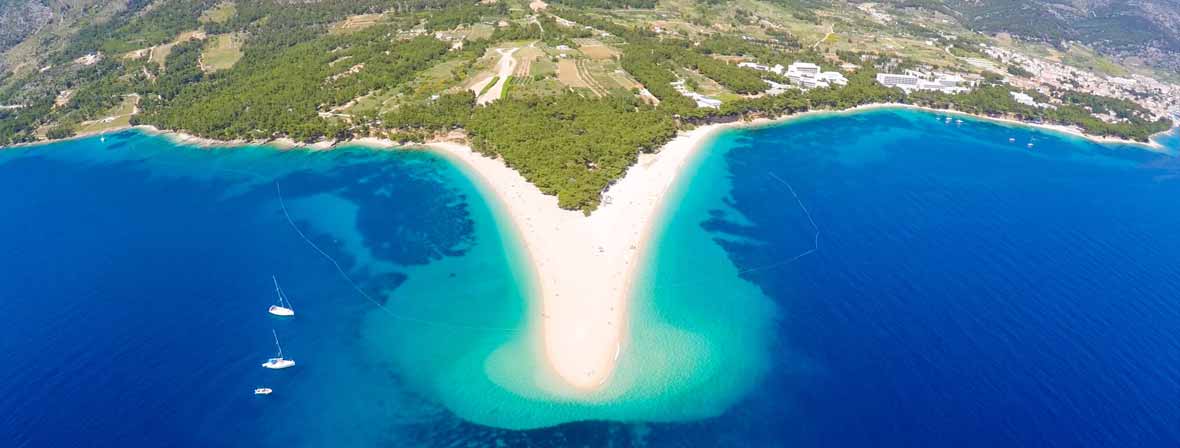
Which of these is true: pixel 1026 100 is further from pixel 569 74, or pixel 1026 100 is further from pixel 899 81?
pixel 569 74

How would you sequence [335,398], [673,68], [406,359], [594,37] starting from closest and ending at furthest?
[335,398]
[406,359]
[673,68]
[594,37]

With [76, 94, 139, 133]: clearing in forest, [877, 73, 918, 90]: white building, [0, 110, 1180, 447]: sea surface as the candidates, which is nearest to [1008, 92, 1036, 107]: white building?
[877, 73, 918, 90]: white building

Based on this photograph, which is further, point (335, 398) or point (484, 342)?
point (484, 342)

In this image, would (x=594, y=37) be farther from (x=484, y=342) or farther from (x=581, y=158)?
(x=484, y=342)

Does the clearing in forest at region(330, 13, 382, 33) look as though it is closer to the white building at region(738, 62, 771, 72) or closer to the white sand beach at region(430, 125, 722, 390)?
the white sand beach at region(430, 125, 722, 390)

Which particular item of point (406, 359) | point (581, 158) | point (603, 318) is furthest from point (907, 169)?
point (406, 359)

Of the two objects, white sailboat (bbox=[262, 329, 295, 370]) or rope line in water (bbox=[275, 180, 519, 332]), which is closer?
white sailboat (bbox=[262, 329, 295, 370])

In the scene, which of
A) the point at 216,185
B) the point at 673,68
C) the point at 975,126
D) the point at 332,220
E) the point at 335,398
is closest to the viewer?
the point at 335,398
